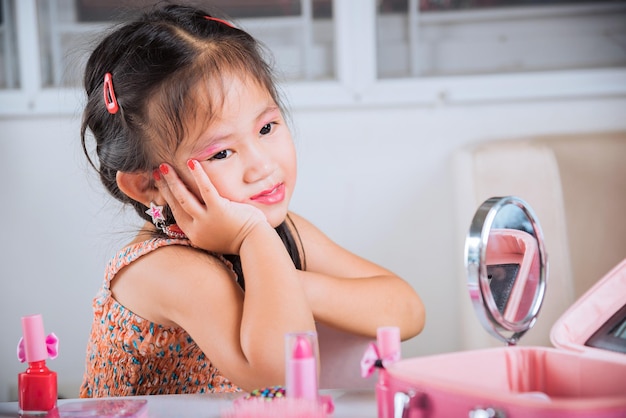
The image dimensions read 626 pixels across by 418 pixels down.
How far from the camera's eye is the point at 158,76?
0.87m

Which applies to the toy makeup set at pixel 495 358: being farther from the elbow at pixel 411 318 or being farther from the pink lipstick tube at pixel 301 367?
the elbow at pixel 411 318

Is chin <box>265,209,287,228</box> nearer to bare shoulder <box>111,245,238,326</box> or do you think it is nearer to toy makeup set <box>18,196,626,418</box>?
bare shoulder <box>111,245,238,326</box>

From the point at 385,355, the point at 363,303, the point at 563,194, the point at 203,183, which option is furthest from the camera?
the point at 563,194

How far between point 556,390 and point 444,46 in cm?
111

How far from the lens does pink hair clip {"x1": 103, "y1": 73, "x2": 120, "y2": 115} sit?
875mm

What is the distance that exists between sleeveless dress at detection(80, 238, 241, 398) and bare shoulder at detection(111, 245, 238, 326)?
0.02m

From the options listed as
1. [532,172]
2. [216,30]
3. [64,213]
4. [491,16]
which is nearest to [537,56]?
[491,16]

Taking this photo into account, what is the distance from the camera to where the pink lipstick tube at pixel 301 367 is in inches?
23.5

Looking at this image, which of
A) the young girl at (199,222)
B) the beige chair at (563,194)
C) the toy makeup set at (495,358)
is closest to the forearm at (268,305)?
the young girl at (199,222)

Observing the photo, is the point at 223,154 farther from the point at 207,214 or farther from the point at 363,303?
the point at 363,303

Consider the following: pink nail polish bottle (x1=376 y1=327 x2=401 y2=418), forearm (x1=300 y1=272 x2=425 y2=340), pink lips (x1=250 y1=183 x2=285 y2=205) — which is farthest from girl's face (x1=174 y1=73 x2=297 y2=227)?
pink nail polish bottle (x1=376 y1=327 x2=401 y2=418)

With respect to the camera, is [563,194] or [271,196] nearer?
[271,196]

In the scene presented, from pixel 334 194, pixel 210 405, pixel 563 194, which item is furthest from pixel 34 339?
pixel 563 194

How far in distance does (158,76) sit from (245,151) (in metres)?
0.13
